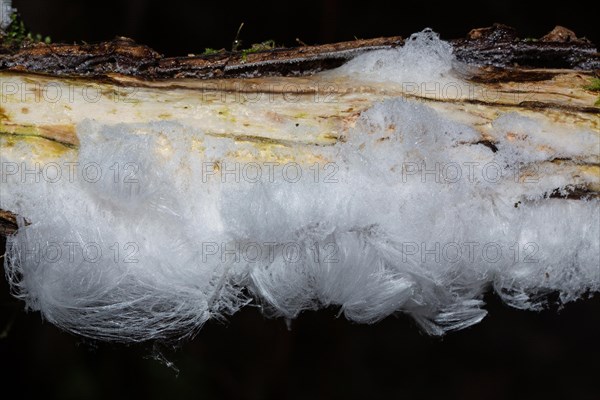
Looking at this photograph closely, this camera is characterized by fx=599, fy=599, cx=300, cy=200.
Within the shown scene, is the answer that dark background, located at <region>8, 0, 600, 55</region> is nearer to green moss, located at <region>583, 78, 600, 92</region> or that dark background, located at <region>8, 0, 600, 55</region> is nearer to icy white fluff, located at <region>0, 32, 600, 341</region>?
green moss, located at <region>583, 78, 600, 92</region>

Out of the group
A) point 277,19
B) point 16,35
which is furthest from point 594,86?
point 277,19

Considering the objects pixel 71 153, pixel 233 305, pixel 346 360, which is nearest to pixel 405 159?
pixel 233 305

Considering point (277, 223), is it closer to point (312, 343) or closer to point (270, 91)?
point (270, 91)

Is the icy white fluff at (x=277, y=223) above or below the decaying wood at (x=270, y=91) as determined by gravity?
below

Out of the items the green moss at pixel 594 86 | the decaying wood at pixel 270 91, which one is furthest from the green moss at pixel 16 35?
the green moss at pixel 594 86

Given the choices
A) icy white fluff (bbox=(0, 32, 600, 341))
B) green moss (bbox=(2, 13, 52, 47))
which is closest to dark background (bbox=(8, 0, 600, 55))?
green moss (bbox=(2, 13, 52, 47))

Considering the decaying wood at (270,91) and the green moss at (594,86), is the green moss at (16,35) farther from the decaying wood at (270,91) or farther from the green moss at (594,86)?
the green moss at (594,86)

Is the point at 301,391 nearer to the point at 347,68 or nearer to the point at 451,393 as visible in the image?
the point at 451,393
